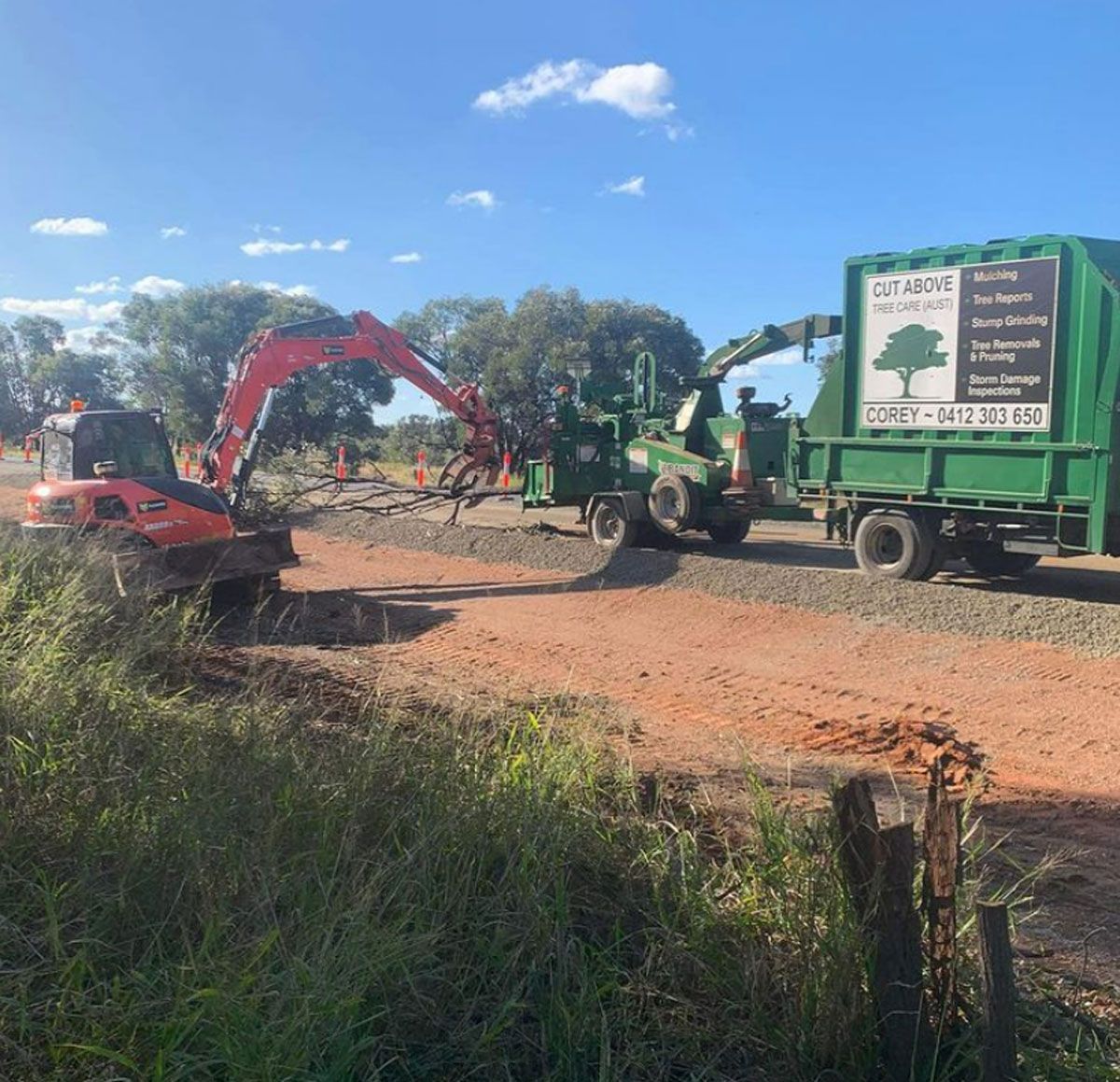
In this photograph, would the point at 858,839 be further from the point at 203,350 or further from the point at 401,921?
the point at 203,350

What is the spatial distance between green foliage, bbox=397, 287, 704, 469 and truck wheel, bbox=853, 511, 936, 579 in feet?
68.5

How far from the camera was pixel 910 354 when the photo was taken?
1088 cm

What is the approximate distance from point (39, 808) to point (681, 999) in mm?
2347

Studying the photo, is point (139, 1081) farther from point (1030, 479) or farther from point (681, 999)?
point (1030, 479)

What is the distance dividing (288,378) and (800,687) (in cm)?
848

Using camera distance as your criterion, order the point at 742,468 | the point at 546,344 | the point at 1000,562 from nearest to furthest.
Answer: the point at 1000,562
the point at 742,468
the point at 546,344

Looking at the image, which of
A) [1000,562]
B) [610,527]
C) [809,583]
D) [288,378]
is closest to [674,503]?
[610,527]

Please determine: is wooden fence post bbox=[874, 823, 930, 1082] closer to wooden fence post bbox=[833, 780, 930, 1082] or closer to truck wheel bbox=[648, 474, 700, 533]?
wooden fence post bbox=[833, 780, 930, 1082]

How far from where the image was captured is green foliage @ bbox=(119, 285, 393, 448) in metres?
40.1

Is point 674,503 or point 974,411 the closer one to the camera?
point 974,411

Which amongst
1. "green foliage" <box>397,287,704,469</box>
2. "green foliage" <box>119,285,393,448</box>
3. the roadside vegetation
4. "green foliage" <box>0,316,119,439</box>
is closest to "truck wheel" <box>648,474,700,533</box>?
the roadside vegetation

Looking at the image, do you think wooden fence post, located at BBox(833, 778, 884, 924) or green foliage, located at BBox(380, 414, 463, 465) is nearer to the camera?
wooden fence post, located at BBox(833, 778, 884, 924)

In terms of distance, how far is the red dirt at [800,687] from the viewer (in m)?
5.26

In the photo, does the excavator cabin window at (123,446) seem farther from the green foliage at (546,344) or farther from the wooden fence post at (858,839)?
the green foliage at (546,344)
